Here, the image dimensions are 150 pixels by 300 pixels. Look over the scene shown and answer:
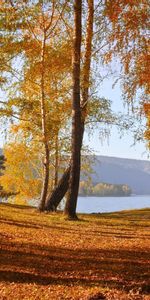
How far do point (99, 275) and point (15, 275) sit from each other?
1744mm

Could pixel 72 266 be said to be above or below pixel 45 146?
below

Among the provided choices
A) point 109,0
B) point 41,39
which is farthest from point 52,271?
point 41,39

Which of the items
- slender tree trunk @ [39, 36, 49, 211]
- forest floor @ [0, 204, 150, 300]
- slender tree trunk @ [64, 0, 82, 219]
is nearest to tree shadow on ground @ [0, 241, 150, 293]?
forest floor @ [0, 204, 150, 300]

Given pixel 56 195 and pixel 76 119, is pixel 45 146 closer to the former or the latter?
pixel 56 195

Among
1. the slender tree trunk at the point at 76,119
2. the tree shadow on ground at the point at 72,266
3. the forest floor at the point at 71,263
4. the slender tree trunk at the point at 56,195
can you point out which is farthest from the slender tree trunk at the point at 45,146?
the tree shadow on ground at the point at 72,266

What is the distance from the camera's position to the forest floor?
8859 millimetres

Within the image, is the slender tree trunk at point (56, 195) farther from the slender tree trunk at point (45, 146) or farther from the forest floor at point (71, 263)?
the forest floor at point (71, 263)

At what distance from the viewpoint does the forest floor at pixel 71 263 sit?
29.1 feet

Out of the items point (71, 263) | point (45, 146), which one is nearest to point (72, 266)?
point (71, 263)

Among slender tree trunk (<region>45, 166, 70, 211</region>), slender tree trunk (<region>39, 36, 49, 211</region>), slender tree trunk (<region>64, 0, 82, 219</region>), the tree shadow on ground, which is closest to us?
the tree shadow on ground

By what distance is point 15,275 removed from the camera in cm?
988

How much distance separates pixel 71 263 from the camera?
37.3 feet

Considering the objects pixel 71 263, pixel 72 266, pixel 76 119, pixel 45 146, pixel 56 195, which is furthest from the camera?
pixel 56 195

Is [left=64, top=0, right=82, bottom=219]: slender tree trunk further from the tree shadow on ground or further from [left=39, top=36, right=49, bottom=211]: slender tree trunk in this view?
the tree shadow on ground
